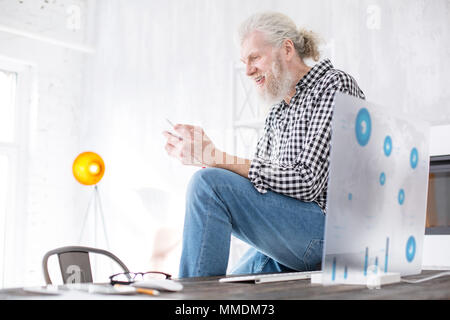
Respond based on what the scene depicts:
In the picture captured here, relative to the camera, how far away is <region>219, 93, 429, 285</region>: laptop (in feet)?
3.31

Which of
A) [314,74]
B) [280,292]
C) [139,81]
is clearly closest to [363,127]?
[280,292]

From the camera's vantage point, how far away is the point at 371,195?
1.11 meters

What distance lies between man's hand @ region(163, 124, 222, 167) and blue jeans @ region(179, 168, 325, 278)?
11cm

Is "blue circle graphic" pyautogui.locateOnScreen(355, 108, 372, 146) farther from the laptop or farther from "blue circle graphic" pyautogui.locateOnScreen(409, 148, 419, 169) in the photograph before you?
"blue circle graphic" pyautogui.locateOnScreen(409, 148, 419, 169)

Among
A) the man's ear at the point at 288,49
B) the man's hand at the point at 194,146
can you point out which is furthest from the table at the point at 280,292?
the man's ear at the point at 288,49

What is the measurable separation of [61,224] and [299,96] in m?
3.76

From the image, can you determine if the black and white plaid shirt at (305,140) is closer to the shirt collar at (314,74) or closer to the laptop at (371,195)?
the shirt collar at (314,74)

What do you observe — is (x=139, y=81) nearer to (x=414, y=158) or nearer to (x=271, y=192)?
(x=271, y=192)

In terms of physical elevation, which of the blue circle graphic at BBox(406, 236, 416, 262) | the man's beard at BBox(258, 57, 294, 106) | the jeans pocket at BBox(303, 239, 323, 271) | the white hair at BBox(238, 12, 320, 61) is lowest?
the jeans pocket at BBox(303, 239, 323, 271)

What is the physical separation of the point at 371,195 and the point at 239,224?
0.42 meters

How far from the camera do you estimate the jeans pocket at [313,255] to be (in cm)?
151

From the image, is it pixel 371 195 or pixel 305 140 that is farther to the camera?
pixel 305 140

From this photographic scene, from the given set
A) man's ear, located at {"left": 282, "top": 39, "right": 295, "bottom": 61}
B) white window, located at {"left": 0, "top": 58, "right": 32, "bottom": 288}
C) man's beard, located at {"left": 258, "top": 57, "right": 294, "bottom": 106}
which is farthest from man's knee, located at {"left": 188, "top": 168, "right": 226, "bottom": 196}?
white window, located at {"left": 0, "top": 58, "right": 32, "bottom": 288}
